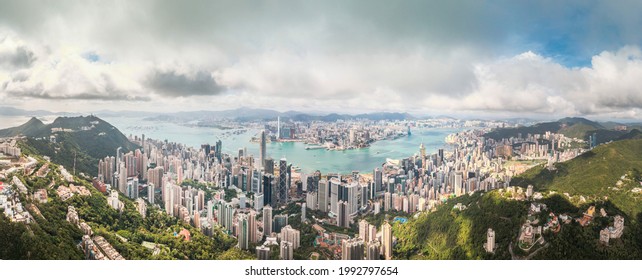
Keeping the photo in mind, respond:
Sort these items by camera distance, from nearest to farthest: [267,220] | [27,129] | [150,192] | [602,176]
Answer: [602,176] → [267,220] → [27,129] → [150,192]

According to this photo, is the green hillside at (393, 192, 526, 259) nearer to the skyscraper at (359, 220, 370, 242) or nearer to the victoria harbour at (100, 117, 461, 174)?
the skyscraper at (359, 220, 370, 242)

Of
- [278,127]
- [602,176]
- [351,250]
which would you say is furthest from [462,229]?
[278,127]

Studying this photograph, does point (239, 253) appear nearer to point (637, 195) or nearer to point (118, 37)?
point (118, 37)

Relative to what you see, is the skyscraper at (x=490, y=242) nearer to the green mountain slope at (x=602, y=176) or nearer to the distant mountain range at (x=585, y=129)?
the green mountain slope at (x=602, y=176)

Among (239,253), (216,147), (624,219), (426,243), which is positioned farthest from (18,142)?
(624,219)

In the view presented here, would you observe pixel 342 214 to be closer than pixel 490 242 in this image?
No

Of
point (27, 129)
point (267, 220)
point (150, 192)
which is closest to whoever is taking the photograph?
point (267, 220)

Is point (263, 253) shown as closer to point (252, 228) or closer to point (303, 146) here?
point (252, 228)

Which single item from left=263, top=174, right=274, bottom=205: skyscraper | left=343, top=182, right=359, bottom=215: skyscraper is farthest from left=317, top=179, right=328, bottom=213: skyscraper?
left=263, top=174, right=274, bottom=205: skyscraper
